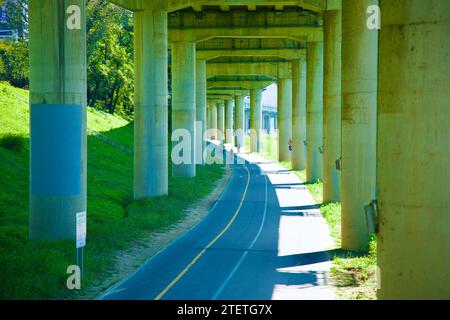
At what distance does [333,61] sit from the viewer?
35.1 meters

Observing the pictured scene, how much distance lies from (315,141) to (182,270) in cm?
3229

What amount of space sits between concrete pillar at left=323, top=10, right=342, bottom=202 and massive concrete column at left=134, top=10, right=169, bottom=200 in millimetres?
8655

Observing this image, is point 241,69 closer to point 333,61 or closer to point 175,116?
point 175,116

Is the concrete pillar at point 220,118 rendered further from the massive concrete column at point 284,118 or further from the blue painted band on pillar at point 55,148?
the blue painted band on pillar at point 55,148

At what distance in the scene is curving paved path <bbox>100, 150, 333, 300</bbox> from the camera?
17.8 meters

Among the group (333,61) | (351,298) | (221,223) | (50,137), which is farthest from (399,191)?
(333,61)

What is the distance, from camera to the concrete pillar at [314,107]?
50.2 m

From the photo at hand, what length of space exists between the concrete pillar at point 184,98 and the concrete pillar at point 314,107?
8.73m

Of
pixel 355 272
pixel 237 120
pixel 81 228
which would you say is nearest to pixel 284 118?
pixel 237 120

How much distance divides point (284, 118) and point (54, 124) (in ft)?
186

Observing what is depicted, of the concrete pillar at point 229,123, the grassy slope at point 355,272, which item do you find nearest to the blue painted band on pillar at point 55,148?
the grassy slope at point 355,272

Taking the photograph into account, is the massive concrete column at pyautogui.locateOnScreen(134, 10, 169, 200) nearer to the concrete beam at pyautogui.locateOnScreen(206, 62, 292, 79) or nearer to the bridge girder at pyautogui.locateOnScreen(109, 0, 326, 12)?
the bridge girder at pyautogui.locateOnScreen(109, 0, 326, 12)

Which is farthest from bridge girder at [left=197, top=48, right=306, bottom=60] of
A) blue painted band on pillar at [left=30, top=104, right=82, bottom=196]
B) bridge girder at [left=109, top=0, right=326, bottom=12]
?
blue painted band on pillar at [left=30, top=104, right=82, bottom=196]

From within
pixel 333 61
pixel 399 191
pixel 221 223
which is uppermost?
pixel 333 61
